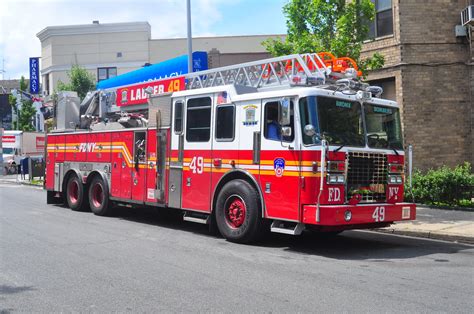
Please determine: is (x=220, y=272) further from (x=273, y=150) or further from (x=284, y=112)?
(x=284, y=112)

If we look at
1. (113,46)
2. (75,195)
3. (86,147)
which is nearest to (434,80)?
(86,147)

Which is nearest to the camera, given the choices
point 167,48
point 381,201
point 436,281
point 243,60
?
point 436,281

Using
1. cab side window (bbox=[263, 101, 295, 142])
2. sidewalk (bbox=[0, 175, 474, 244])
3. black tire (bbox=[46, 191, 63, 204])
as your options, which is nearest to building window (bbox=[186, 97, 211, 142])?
cab side window (bbox=[263, 101, 295, 142])

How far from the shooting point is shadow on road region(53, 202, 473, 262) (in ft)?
27.0

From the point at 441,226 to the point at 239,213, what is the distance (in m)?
4.55

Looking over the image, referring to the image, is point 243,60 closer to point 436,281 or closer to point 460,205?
point 460,205

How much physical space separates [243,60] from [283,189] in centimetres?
2164

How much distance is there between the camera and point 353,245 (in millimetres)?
9156

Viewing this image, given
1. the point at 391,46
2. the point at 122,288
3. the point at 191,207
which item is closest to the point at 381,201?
the point at 191,207

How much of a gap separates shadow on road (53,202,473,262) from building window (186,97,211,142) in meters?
1.96

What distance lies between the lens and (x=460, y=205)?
1298 cm

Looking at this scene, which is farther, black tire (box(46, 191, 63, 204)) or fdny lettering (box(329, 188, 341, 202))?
black tire (box(46, 191, 63, 204))

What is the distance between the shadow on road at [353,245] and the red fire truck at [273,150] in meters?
0.40

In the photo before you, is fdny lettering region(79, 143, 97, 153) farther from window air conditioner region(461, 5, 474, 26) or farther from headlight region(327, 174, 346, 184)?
window air conditioner region(461, 5, 474, 26)
